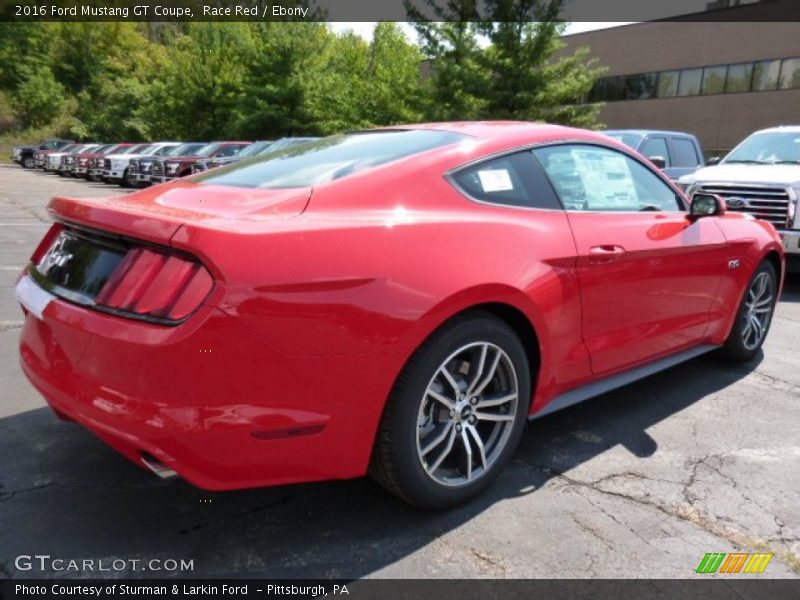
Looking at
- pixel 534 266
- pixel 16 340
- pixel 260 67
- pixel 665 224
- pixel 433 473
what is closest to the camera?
pixel 433 473

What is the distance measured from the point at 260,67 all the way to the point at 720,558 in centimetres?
3187

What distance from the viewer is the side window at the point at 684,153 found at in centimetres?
1088

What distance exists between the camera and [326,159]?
9.64 ft

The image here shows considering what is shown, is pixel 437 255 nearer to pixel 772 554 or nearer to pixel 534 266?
pixel 534 266

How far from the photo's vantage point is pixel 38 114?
53.5m

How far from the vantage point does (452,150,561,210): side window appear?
275 cm

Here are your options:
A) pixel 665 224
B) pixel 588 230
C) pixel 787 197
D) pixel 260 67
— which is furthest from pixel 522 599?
pixel 260 67

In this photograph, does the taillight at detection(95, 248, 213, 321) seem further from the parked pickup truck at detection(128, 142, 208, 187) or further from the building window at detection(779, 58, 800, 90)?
the building window at detection(779, 58, 800, 90)

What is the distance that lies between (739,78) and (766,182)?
88.8 feet

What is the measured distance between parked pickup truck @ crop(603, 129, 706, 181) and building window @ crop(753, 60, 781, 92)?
857 inches

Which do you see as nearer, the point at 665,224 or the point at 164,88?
the point at 665,224

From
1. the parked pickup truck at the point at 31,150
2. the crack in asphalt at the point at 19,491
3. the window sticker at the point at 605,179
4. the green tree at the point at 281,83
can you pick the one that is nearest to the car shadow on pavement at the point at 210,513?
the crack in asphalt at the point at 19,491

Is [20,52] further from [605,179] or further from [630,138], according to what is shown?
[605,179]

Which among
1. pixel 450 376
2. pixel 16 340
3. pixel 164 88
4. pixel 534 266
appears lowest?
pixel 16 340
